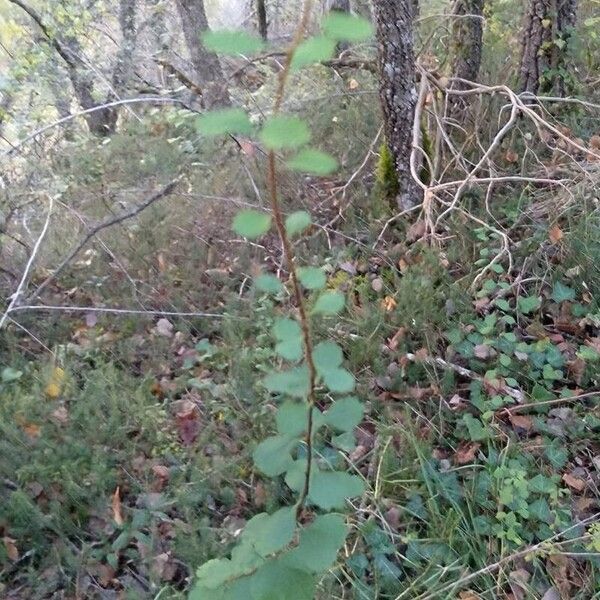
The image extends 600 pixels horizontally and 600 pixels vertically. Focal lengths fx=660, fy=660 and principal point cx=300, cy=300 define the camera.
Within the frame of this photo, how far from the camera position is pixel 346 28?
1.10 m

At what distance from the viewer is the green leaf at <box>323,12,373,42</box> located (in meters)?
1.09

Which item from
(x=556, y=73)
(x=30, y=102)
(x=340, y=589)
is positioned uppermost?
(x=556, y=73)

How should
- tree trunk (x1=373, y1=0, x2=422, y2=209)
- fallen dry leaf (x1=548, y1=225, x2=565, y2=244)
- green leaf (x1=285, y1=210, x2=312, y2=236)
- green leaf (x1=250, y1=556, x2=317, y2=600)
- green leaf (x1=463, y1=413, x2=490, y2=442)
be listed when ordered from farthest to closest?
tree trunk (x1=373, y1=0, x2=422, y2=209)
fallen dry leaf (x1=548, y1=225, x2=565, y2=244)
green leaf (x1=463, y1=413, x2=490, y2=442)
green leaf (x1=250, y1=556, x2=317, y2=600)
green leaf (x1=285, y1=210, x2=312, y2=236)


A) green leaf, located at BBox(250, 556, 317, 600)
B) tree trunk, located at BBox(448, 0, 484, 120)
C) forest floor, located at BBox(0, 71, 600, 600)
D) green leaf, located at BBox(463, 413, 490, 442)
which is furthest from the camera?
tree trunk, located at BBox(448, 0, 484, 120)

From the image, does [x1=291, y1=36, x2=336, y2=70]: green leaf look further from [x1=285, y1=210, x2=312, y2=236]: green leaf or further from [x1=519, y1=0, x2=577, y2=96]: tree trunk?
[x1=519, y1=0, x2=577, y2=96]: tree trunk

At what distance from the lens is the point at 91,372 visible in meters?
3.54

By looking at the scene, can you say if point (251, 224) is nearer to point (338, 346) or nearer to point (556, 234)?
point (338, 346)

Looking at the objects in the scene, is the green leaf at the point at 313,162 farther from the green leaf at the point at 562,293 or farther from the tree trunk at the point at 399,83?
the tree trunk at the point at 399,83

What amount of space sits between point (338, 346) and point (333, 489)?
56 centimetres

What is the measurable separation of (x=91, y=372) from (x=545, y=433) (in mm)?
2320

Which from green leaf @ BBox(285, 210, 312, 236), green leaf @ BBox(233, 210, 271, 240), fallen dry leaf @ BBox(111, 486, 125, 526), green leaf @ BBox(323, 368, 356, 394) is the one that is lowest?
fallen dry leaf @ BBox(111, 486, 125, 526)

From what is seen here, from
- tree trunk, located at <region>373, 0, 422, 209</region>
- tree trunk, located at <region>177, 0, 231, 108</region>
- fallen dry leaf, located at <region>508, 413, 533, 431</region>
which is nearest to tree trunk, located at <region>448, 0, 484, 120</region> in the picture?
tree trunk, located at <region>373, 0, 422, 209</region>

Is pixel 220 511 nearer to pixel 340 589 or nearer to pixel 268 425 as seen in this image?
pixel 268 425

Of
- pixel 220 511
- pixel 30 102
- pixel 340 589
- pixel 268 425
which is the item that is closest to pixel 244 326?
pixel 268 425
